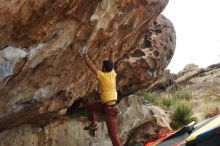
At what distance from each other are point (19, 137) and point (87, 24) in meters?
3.67

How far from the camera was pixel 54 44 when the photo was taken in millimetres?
8305

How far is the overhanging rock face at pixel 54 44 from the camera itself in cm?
752

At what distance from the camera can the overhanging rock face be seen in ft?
24.7

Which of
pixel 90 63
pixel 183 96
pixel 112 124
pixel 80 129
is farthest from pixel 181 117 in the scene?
pixel 90 63

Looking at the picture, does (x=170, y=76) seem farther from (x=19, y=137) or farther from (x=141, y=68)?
(x=19, y=137)

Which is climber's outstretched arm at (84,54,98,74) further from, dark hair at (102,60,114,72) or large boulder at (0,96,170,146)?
large boulder at (0,96,170,146)

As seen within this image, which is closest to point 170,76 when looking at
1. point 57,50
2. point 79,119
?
point 79,119

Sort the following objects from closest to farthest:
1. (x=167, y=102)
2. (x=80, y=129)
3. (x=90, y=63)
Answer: (x=90, y=63) < (x=80, y=129) < (x=167, y=102)

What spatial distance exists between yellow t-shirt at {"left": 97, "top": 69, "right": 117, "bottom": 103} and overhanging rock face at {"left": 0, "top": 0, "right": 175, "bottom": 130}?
60 centimetres

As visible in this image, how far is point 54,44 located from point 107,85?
5.42ft

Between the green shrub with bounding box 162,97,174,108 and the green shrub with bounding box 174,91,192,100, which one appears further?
the green shrub with bounding box 174,91,192,100

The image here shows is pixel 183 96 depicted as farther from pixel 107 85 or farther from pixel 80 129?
pixel 107 85

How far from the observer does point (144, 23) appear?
36.4 feet

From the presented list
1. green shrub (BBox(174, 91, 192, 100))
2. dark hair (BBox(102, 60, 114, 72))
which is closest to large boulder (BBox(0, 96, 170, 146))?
dark hair (BBox(102, 60, 114, 72))
